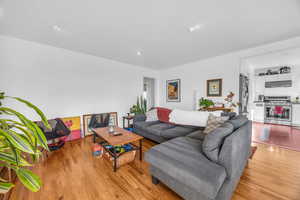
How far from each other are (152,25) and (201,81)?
260 centimetres

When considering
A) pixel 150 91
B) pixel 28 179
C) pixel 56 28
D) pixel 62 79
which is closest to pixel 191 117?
pixel 28 179

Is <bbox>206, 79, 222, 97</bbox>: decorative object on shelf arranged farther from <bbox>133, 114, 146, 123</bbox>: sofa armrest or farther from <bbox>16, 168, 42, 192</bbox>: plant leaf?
<bbox>16, 168, 42, 192</bbox>: plant leaf

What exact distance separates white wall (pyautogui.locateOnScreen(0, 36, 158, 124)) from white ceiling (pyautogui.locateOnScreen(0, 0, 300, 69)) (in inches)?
12.6

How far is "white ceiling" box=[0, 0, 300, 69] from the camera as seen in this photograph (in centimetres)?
161

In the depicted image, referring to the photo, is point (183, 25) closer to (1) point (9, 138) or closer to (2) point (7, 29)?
(1) point (9, 138)

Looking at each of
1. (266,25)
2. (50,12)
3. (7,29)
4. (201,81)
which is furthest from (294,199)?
(7,29)

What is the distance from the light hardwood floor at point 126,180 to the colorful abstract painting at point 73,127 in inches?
34.0

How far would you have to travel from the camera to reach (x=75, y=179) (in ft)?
5.54

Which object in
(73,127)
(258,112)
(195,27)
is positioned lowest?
(73,127)

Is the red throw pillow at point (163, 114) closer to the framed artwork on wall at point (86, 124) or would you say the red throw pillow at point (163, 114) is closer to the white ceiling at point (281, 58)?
the framed artwork on wall at point (86, 124)

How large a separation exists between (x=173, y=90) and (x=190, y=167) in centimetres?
377

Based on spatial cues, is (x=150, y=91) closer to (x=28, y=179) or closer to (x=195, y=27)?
(x=195, y=27)

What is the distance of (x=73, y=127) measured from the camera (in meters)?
3.15

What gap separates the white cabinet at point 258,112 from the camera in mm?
5027
